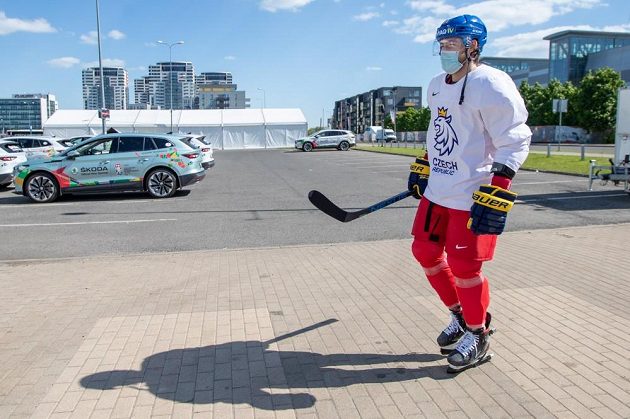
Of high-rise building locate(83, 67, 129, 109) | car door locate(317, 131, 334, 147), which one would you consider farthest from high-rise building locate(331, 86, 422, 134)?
car door locate(317, 131, 334, 147)

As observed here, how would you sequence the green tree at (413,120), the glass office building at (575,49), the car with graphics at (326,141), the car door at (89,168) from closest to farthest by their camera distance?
the car door at (89,168), the car with graphics at (326,141), the glass office building at (575,49), the green tree at (413,120)

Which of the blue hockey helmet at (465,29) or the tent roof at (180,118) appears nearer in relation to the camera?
the blue hockey helmet at (465,29)

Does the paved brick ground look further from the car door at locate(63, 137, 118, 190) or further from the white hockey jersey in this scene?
the car door at locate(63, 137, 118, 190)

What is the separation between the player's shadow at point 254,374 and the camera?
3199 mm

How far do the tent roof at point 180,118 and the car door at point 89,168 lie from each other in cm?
4044

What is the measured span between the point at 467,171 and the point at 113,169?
11.5 meters

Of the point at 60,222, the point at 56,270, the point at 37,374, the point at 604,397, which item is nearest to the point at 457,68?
the point at 604,397

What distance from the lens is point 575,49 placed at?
80.2m

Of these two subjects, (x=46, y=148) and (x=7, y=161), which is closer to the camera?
(x=7, y=161)

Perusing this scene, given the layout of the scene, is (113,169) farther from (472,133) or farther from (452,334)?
(472,133)

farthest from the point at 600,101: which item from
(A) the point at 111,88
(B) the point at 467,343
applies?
(A) the point at 111,88

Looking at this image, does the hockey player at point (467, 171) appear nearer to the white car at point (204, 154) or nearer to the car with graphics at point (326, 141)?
the white car at point (204, 154)

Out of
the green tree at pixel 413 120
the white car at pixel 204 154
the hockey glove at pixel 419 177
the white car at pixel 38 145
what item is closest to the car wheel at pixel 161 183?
the white car at pixel 204 154

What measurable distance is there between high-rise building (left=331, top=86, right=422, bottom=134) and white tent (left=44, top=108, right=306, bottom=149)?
87771mm
